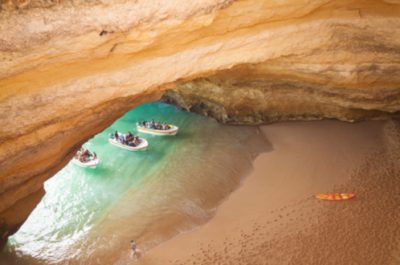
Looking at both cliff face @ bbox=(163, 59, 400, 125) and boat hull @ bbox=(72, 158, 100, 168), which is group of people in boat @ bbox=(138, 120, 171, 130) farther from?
boat hull @ bbox=(72, 158, 100, 168)

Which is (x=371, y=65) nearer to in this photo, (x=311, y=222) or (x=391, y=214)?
(x=391, y=214)

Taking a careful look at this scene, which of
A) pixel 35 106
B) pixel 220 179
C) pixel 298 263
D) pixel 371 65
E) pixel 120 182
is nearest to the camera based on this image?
pixel 35 106

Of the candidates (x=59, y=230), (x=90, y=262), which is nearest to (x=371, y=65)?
(x=90, y=262)

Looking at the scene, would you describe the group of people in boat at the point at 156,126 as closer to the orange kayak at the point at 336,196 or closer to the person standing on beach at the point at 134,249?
the person standing on beach at the point at 134,249

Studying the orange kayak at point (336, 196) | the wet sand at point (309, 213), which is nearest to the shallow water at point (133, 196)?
the wet sand at point (309, 213)

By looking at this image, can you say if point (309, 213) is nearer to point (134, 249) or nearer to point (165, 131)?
point (134, 249)

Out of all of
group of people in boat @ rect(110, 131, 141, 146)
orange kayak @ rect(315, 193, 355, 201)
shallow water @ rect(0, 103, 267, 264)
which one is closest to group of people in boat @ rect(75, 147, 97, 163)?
shallow water @ rect(0, 103, 267, 264)
